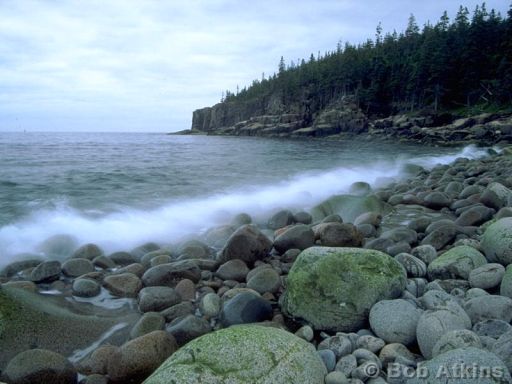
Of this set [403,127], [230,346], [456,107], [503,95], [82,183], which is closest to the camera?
[230,346]

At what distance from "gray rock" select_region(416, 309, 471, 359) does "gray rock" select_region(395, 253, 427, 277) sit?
1364 mm

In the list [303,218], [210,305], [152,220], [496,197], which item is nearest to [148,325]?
[210,305]

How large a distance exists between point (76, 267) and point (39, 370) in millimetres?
2626

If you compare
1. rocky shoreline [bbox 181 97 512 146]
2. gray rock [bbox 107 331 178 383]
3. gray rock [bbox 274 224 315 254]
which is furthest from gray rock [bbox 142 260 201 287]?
rocky shoreline [bbox 181 97 512 146]

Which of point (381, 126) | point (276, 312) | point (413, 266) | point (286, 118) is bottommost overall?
point (276, 312)

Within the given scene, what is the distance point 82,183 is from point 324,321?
11.8 m

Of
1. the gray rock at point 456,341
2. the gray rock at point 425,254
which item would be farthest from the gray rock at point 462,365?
the gray rock at point 425,254

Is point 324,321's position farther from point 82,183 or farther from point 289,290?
point 82,183

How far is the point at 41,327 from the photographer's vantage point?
3.81 meters

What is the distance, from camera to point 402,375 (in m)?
2.68

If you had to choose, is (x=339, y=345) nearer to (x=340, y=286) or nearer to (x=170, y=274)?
(x=340, y=286)

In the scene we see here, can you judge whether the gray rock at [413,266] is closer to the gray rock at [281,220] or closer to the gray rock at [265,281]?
the gray rock at [265,281]

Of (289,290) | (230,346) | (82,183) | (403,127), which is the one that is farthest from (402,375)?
(403,127)

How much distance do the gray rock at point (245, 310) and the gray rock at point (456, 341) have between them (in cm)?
169
